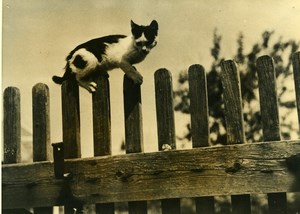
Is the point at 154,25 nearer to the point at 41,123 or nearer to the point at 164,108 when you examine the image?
the point at 164,108

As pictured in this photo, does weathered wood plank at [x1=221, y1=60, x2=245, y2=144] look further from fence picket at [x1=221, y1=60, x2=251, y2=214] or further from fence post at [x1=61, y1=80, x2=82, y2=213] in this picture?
fence post at [x1=61, y1=80, x2=82, y2=213]

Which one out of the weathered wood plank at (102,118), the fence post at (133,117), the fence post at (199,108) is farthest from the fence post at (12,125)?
the fence post at (199,108)

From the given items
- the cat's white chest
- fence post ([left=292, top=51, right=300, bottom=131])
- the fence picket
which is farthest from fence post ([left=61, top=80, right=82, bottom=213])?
fence post ([left=292, top=51, right=300, bottom=131])

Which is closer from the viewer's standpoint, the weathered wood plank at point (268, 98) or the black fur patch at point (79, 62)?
the weathered wood plank at point (268, 98)

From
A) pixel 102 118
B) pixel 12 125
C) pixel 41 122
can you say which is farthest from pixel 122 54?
pixel 12 125

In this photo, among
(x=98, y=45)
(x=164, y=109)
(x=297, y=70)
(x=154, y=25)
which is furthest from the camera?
(x=98, y=45)

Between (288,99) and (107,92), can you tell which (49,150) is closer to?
(107,92)

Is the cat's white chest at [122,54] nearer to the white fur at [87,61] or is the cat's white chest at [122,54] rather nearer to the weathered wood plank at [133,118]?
the white fur at [87,61]
